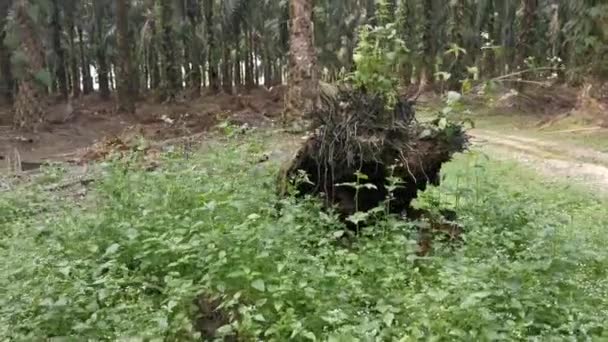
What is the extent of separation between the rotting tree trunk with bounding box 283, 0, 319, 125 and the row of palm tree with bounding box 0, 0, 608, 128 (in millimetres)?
48

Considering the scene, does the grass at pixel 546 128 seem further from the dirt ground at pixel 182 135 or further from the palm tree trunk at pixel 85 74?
the palm tree trunk at pixel 85 74

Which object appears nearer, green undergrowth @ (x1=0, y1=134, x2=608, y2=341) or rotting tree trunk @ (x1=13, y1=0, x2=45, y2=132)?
green undergrowth @ (x1=0, y1=134, x2=608, y2=341)

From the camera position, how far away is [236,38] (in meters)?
34.5

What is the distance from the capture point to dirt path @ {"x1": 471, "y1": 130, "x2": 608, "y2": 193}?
1117cm

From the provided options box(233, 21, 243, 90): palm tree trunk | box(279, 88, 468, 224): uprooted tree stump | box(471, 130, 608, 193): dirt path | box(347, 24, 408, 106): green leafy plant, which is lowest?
box(471, 130, 608, 193): dirt path

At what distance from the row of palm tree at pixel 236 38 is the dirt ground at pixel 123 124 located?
847 mm

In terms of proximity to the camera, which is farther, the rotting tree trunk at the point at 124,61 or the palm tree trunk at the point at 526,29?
the palm tree trunk at the point at 526,29

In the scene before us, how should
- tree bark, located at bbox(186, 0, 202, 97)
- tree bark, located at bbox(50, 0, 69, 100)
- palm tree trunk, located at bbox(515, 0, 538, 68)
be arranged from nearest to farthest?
palm tree trunk, located at bbox(515, 0, 538, 68) → tree bark, located at bbox(50, 0, 69, 100) → tree bark, located at bbox(186, 0, 202, 97)

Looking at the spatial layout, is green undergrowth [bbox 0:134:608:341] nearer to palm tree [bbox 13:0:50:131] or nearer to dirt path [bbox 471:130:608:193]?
dirt path [bbox 471:130:608:193]

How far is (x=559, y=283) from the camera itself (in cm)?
460

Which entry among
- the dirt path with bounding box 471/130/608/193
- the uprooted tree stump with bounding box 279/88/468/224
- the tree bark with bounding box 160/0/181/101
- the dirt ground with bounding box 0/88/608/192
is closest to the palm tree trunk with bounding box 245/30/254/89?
the dirt ground with bounding box 0/88/608/192

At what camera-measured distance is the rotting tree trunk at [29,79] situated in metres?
19.9

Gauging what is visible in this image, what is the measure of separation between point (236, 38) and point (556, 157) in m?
23.4

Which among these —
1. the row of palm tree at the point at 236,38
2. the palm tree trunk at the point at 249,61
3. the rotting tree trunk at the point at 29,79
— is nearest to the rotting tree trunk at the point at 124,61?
the row of palm tree at the point at 236,38
